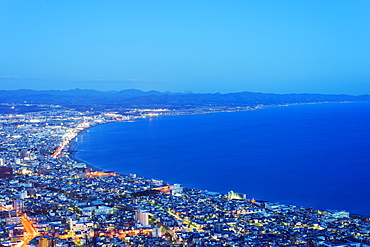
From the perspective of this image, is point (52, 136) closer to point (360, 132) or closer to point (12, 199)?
point (12, 199)

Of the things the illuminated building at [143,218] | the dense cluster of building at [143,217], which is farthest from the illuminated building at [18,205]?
the illuminated building at [143,218]

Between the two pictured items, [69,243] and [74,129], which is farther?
[74,129]

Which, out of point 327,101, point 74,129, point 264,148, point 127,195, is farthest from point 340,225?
point 327,101

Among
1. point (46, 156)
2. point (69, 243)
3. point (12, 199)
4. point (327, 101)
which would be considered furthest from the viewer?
point (327, 101)

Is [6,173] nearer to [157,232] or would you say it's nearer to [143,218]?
[143,218]

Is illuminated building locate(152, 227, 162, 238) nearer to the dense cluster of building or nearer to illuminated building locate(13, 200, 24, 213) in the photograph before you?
the dense cluster of building

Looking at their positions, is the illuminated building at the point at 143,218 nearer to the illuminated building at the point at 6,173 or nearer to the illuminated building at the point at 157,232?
the illuminated building at the point at 157,232

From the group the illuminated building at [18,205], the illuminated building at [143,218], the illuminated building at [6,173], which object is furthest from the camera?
the illuminated building at [6,173]
